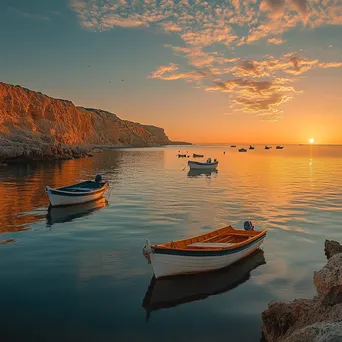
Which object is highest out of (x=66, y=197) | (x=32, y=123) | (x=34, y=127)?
(x=32, y=123)

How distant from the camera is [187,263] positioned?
13.0 metres

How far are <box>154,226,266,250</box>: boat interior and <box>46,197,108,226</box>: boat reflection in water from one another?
1135 cm

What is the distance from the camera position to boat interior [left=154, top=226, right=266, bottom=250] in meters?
13.8

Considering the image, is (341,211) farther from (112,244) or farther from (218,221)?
(112,244)

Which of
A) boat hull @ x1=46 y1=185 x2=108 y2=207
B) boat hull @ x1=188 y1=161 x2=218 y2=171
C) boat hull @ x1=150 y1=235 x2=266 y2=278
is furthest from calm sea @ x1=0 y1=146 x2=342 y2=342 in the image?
boat hull @ x1=188 y1=161 x2=218 y2=171

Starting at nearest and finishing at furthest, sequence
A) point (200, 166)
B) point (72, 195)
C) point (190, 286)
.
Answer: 1. point (190, 286)
2. point (72, 195)
3. point (200, 166)

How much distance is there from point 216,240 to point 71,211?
46.5ft

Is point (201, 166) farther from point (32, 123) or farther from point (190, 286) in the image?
point (32, 123)

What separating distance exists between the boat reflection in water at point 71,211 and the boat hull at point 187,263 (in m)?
11.9

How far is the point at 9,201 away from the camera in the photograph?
29516mm

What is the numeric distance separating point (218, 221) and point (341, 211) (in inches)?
442

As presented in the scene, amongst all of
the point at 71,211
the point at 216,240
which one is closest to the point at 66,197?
the point at 71,211

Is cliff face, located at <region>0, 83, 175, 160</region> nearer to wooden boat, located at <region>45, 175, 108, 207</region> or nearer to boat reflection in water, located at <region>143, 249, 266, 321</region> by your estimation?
wooden boat, located at <region>45, 175, 108, 207</region>

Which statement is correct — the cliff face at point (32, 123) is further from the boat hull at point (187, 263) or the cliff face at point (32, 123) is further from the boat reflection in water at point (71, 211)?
the boat hull at point (187, 263)
